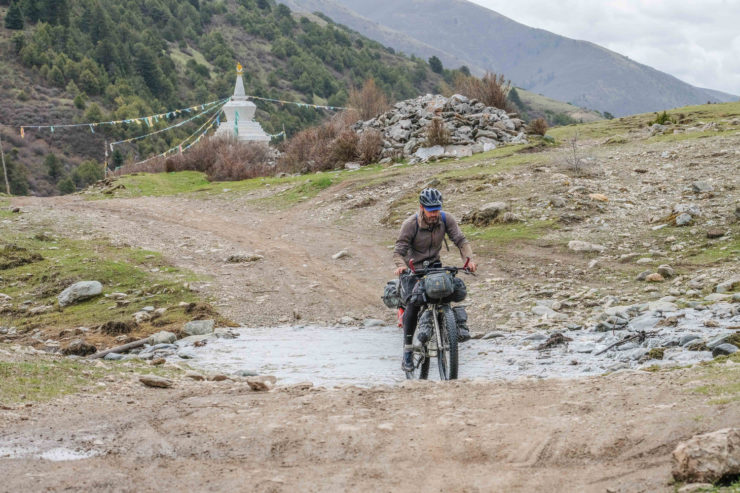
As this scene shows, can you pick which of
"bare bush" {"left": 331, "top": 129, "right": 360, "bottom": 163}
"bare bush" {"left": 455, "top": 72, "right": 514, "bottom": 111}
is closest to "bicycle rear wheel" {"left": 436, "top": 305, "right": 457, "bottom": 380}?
"bare bush" {"left": 331, "top": 129, "right": 360, "bottom": 163}

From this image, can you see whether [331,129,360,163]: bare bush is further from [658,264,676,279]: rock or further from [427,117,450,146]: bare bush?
[658,264,676,279]: rock

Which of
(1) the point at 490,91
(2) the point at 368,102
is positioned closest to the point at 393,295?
(1) the point at 490,91

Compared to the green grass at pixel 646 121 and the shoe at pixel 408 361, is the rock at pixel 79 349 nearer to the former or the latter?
the shoe at pixel 408 361

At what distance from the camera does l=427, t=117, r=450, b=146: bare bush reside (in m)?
22.8

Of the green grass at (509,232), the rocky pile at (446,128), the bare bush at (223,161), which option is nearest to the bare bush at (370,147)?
the rocky pile at (446,128)

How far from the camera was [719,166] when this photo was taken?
1553cm

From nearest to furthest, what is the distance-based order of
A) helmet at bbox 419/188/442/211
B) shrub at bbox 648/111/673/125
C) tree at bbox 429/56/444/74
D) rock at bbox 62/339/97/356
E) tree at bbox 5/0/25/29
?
helmet at bbox 419/188/442/211 → rock at bbox 62/339/97/356 → shrub at bbox 648/111/673/125 → tree at bbox 5/0/25/29 → tree at bbox 429/56/444/74

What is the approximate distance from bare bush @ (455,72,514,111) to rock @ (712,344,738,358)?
2141 cm

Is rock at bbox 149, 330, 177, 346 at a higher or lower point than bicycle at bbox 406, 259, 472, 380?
lower

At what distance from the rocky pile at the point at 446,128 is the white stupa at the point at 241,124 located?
10.5 metres

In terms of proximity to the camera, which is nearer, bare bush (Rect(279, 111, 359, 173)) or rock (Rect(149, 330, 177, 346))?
rock (Rect(149, 330, 177, 346))

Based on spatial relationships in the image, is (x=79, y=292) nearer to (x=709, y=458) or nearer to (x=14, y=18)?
(x=709, y=458)

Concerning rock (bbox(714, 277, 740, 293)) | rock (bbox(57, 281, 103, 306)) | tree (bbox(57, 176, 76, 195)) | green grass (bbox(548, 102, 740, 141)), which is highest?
green grass (bbox(548, 102, 740, 141))

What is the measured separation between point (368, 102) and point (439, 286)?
83.4 ft
